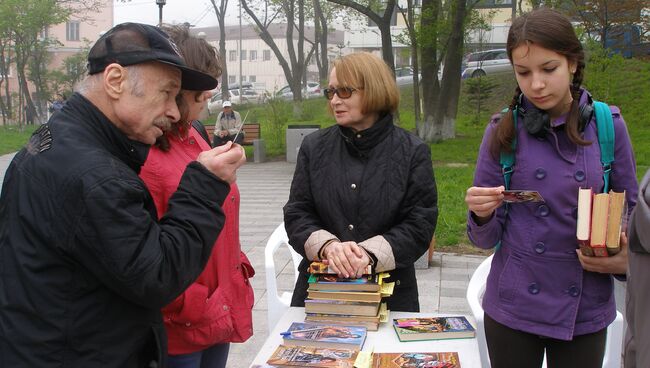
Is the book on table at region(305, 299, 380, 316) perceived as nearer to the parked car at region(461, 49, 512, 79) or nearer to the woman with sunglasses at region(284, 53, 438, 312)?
the woman with sunglasses at region(284, 53, 438, 312)

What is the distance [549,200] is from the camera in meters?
2.04

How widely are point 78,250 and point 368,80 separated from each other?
142cm

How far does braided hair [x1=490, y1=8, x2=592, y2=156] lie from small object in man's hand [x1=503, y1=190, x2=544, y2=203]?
7.9 inches

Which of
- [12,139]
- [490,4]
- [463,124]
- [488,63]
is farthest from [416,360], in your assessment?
[488,63]

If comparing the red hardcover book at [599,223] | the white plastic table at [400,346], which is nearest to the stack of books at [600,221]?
the red hardcover book at [599,223]

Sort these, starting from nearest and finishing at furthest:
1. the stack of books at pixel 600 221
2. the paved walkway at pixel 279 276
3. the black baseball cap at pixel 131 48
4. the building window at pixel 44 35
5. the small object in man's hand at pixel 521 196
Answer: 1. the black baseball cap at pixel 131 48
2. the stack of books at pixel 600 221
3. the small object in man's hand at pixel 521 196
4. the paved walkway at pixel 279 276
5. the building window at pixel 44 35

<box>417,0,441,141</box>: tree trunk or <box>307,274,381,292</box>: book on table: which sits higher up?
<box>417,0,441,141</box>: tree trunk

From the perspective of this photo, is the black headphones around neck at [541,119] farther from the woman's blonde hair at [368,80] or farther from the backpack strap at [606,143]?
the woman's blonde hair at [368,80]

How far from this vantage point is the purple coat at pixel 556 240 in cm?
202

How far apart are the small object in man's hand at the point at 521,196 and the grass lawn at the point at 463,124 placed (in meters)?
4.47

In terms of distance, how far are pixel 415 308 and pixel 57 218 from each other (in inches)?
61.0

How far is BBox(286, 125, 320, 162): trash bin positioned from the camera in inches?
594

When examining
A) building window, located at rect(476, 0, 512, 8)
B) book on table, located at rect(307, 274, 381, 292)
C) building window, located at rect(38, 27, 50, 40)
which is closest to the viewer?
book on table, located at rect(307, 274, 381, 292)

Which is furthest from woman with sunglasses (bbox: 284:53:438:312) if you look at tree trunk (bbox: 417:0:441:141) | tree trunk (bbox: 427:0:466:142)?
tree trunk (bbox: 417:0:441:141)
